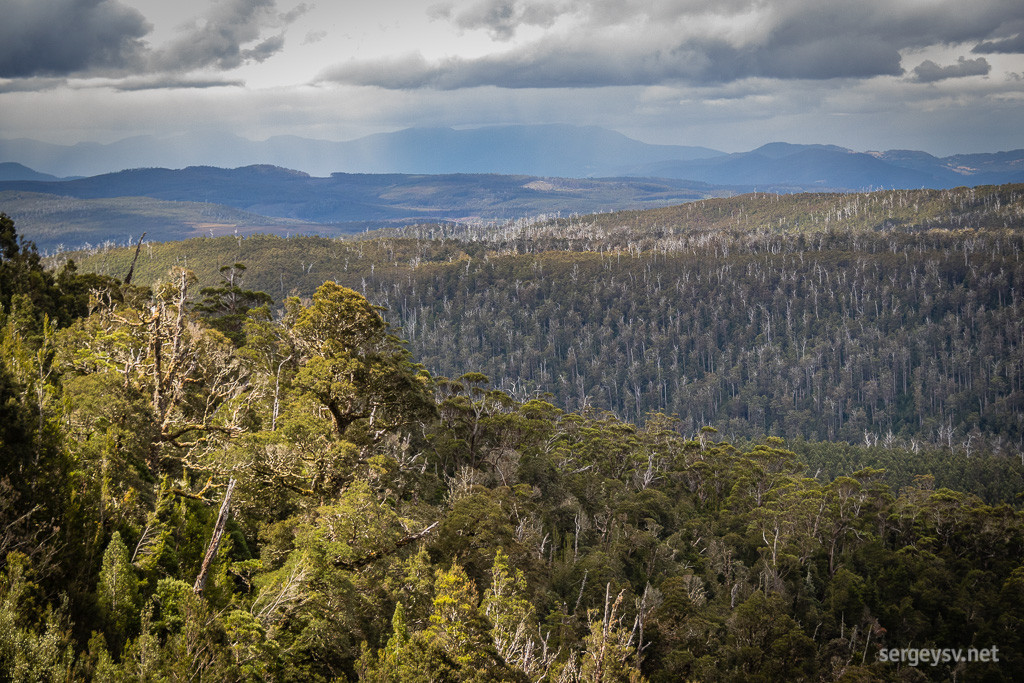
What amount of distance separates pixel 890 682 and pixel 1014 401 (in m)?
190

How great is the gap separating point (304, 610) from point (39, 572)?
5.07m

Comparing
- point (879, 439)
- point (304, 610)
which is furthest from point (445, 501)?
point (879, 439)

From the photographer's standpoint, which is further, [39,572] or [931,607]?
[931,607]

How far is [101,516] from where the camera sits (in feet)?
50.8

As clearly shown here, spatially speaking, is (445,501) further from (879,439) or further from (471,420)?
(879,439)

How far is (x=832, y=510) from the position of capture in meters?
63.8

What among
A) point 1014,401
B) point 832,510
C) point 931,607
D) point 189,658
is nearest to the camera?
point 189,658

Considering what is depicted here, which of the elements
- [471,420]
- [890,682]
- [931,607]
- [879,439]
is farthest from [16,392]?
[879,439]

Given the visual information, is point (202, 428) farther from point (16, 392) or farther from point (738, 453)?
point (738, 453)

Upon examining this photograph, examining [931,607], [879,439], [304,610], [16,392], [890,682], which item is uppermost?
[16,392]

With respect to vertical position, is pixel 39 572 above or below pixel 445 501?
above

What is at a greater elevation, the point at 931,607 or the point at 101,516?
the point at 101,516

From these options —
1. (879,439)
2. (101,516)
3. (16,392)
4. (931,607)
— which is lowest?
(879,439)

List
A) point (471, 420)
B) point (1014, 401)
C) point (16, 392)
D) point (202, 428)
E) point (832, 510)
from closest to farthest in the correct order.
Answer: point (16, 392) < point (202, 428) < point (471, 420) < point (832, 510) < point (1014, 401)
